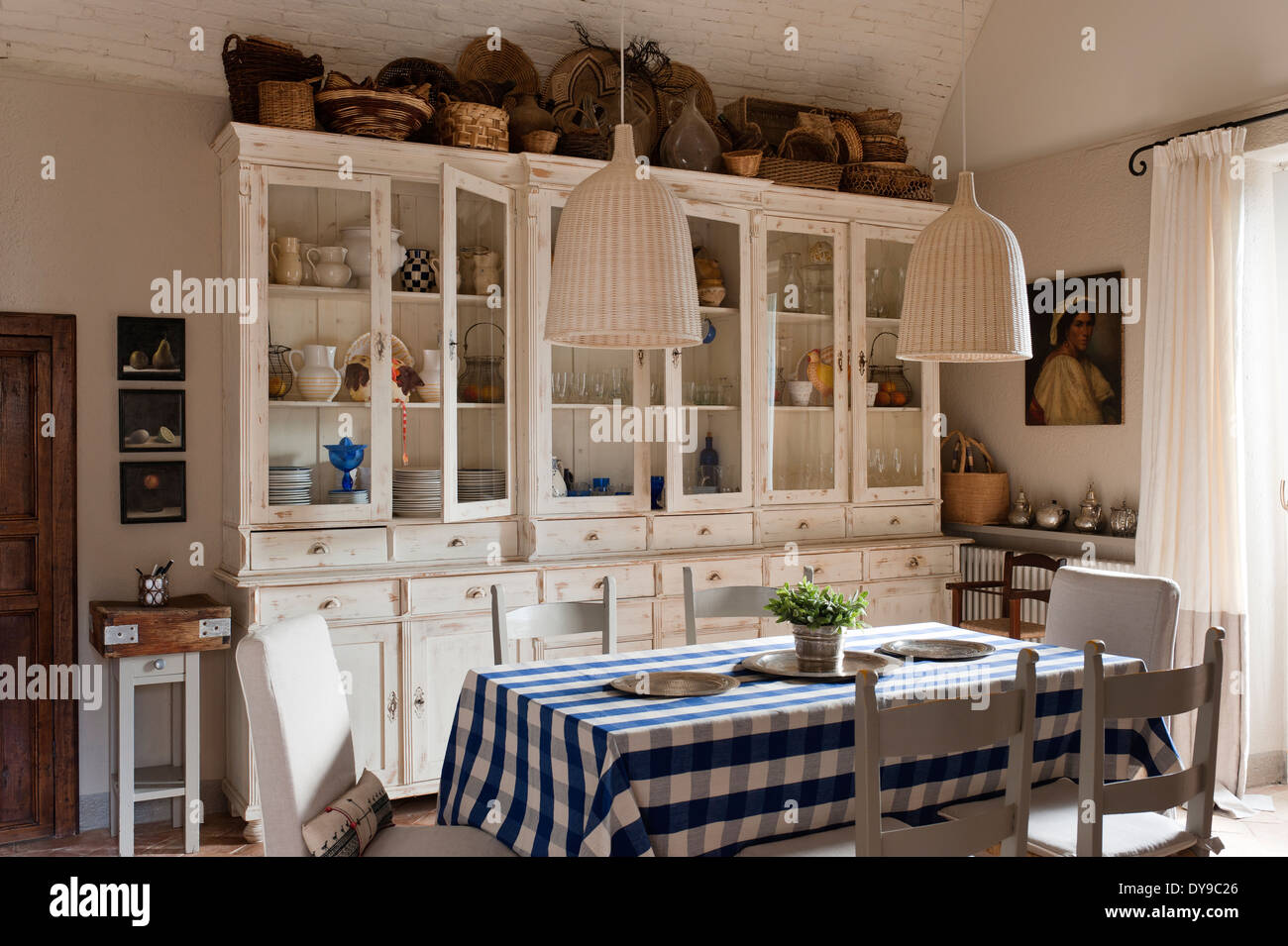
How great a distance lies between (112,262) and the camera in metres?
4.08

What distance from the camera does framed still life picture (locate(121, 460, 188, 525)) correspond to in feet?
13.4

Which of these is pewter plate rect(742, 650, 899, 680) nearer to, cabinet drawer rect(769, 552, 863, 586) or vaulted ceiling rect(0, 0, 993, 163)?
cabinet drawer rect(769, 552, 863, 586)

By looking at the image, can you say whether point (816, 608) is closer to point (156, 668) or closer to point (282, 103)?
point (156, 668)

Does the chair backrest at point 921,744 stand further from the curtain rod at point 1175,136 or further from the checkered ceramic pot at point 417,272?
the curtain rod at point 1175,136

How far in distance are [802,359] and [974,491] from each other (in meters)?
1.15

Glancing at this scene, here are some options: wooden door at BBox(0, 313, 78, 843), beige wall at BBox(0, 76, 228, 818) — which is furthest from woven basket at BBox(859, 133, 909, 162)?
wooden door at BBox(0, 313, 78, 843)

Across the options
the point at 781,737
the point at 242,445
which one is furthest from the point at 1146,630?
the point at 242,445

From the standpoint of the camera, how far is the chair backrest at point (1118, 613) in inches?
126

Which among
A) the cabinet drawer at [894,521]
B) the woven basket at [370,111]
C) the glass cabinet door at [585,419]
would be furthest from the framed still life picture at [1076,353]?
the woven basket at [370,111]

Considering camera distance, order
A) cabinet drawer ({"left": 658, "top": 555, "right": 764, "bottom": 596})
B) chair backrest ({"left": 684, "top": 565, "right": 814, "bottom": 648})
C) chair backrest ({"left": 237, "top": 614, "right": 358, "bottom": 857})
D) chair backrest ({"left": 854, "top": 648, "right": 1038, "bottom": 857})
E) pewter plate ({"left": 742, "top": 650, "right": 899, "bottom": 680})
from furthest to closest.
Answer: cabinet drawer ({"left": 658, "top": 555, "right": 764, "bottom": 596})
chair backrest ({"left": 684, "top": 565, "right": 814, "bottom": 648})
pewter plate ({"left": 742, "top": 650, "right": 899, "bottom": 680})
chair backrest ({"left": 237, "top": 614, "right": 358, "bottom": 857})
chair backrest ({"left": 854, "top": 648, "right": 1038, "bottom": 857})

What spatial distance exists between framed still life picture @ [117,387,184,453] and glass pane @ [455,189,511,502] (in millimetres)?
1059

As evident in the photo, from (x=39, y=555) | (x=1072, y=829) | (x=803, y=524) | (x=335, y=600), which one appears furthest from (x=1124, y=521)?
(x=39, y=555)
